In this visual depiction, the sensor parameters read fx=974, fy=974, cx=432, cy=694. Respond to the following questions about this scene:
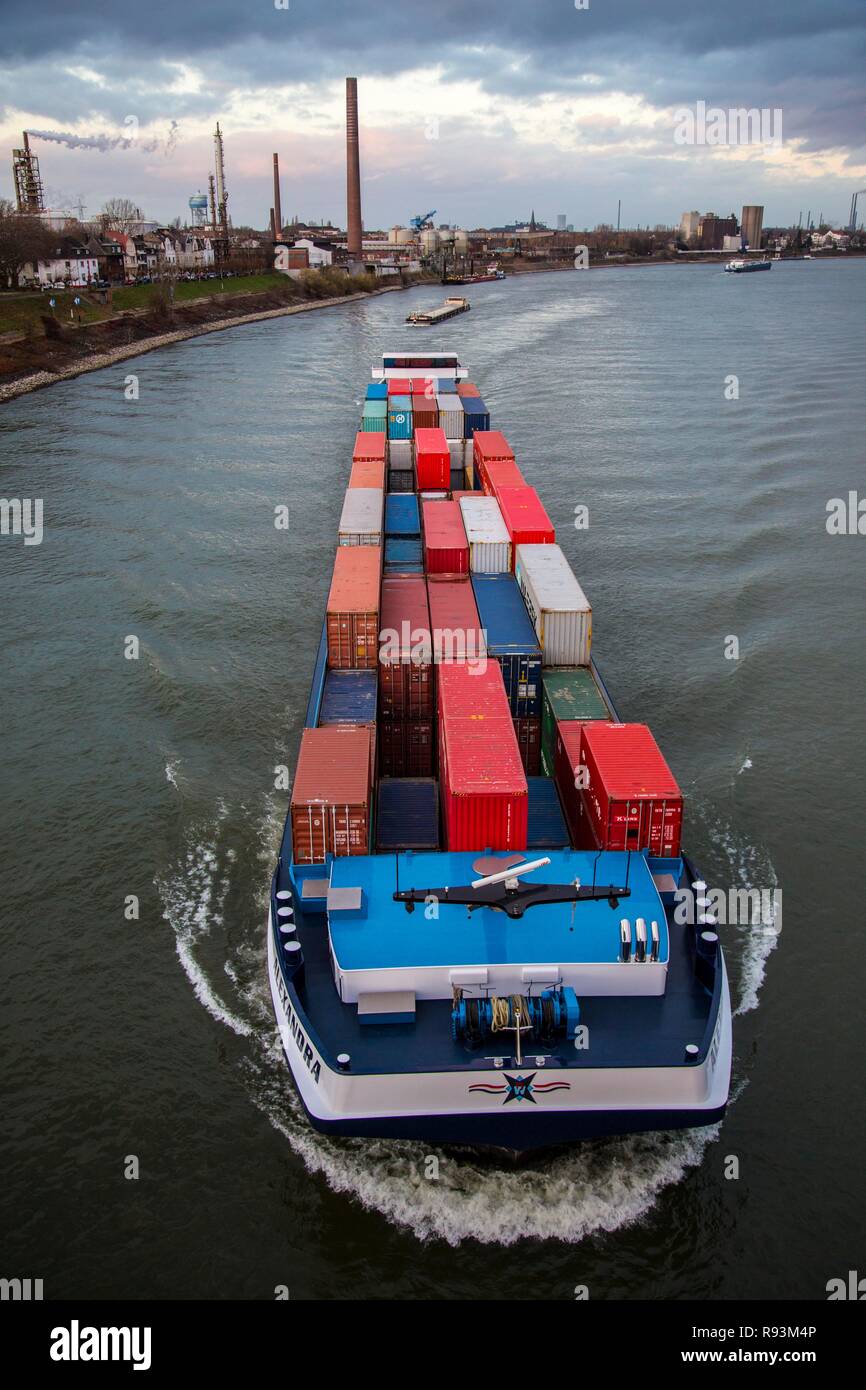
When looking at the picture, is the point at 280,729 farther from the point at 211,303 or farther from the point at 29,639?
the point at 211,303

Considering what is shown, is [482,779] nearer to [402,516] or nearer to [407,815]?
[407,815]

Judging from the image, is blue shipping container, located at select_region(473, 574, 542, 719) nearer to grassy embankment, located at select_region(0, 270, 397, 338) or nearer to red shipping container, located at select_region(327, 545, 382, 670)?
red shipping container, located at select_region(327, 545, 382, 670)

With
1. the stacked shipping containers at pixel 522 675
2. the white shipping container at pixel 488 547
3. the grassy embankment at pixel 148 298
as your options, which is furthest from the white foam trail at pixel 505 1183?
the grassy embankment at pixel 148 298

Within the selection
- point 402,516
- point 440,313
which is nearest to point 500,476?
point 402,516

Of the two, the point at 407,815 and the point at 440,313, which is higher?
the point at 440,313

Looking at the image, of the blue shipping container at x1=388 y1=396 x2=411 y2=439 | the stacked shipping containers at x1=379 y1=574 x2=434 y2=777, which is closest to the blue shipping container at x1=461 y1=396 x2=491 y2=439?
the blue shipping container at x1=388 y1=396 x2=411 y2=439
